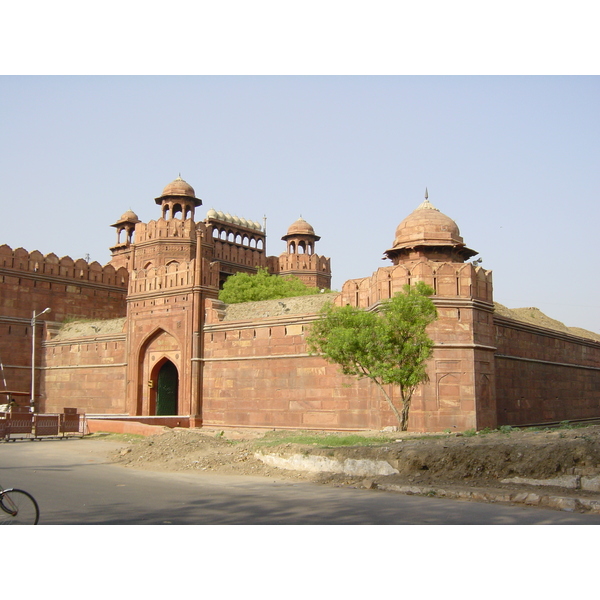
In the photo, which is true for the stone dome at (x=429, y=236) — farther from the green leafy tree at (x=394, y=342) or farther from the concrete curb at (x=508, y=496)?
the concrete curb at (x=508, y=496)

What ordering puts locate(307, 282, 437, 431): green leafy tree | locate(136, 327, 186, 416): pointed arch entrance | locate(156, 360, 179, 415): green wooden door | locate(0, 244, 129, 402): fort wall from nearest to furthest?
1. locate(307, 282, 437, 431): green leafy tree
2. locate(136, 327, 186, 416): pointed arch entrance
3. locate(156, 360, 179, 415): green wooden door
4. locate(0, 244, 129, 402): fort wall

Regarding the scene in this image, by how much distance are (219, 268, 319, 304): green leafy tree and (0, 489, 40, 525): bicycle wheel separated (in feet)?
78.5

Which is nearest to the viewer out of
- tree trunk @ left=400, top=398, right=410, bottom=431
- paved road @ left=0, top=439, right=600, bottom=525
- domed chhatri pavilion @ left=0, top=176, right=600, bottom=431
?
paved road @ left=0, top=439, right=600, bottom=525

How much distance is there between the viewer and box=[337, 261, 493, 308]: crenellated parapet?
1666cm

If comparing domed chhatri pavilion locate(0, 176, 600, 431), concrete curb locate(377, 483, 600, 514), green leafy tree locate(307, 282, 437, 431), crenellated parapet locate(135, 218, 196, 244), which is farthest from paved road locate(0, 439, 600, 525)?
crenellated parapet locate(135, 218, 196, 244)

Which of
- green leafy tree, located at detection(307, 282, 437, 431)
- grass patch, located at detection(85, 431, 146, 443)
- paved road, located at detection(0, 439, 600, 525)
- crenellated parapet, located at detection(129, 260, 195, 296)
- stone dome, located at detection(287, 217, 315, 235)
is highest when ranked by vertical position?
stone dome, located at detection(287, 217, 315, 235)

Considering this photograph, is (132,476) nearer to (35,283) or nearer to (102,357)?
(102,357)

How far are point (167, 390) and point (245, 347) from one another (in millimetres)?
5513

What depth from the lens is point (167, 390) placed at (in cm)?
2555

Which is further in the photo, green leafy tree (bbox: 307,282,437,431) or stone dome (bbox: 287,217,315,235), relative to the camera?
stone dome (bbox: 287,217,315,235)

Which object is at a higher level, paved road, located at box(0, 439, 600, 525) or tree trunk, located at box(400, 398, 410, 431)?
tree trunk, located at box(400, 398, 410, 431)

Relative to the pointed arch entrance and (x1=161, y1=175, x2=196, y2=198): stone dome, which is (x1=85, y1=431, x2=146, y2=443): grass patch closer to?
the pointed arch entrance

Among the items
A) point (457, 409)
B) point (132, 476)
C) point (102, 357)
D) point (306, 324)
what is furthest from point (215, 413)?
point (132, 476)

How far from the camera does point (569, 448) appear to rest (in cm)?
893
